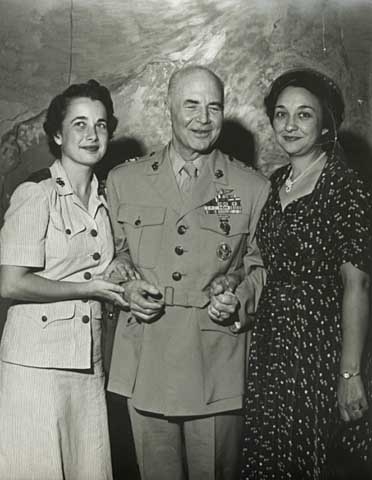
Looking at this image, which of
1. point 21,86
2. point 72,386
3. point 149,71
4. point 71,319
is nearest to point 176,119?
point 149,71

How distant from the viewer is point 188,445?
194 cm

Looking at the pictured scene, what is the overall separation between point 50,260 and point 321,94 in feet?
3.31

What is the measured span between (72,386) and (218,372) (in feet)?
1.52

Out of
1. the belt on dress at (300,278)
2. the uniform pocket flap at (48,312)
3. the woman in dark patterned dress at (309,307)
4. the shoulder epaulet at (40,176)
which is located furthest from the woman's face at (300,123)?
the uniform pocket flap at (48,312)

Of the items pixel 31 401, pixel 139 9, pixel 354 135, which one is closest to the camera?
pixel 31 401

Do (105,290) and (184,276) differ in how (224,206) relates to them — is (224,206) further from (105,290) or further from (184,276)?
(105,290)

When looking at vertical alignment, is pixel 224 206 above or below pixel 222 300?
above

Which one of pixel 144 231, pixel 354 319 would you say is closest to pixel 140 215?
pixel 144 231

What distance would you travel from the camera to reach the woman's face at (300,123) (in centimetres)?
184

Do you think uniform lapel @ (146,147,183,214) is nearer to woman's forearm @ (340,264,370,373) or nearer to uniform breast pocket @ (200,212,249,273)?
uniform breast pocket @ (200,212,249,273)

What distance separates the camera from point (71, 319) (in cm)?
185

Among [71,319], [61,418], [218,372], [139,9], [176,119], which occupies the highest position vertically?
[139,9]

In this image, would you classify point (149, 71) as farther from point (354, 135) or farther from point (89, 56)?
point (354, 135)

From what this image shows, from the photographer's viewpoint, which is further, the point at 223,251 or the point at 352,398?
the point at 223,251
